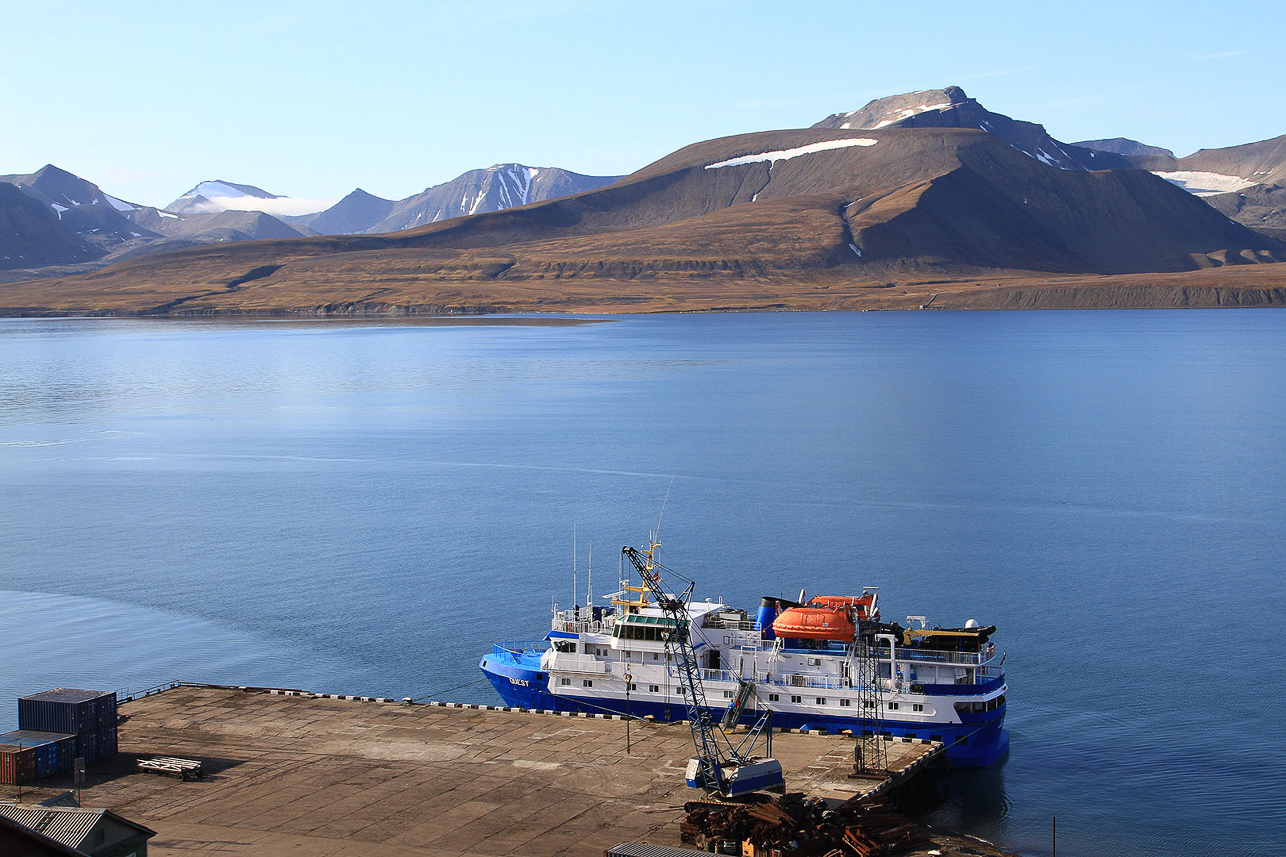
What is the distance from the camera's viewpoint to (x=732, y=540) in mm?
62719

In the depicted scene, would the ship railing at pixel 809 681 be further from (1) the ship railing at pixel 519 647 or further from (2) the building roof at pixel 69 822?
(2) the building roof at pixel 69 822

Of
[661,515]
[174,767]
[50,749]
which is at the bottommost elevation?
[174,767]

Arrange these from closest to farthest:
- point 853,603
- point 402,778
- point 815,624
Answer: point 402,778, point 815,624, point 853,603

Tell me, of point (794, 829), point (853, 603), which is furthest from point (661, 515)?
point (794, 829)

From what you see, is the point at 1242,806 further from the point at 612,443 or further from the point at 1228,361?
the point at 1228,361

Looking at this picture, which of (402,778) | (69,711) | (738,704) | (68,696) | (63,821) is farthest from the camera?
(738,704)

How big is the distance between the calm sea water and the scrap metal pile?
430 centimetres

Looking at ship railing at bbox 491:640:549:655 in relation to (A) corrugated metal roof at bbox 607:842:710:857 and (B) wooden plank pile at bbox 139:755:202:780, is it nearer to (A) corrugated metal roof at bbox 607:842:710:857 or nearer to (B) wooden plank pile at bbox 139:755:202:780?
(B) wooden plank pile at bbox 139:755:202:780

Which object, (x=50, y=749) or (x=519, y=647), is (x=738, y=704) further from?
(x=50, y=749)

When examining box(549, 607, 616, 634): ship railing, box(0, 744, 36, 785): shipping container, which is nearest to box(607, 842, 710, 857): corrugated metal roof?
box(549, 607, 616, 634): ship railing

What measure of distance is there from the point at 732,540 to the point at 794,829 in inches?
1331

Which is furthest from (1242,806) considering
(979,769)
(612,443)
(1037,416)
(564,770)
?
(1037,416)

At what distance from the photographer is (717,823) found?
96.8 ft

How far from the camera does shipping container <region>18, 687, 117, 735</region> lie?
113 feet
